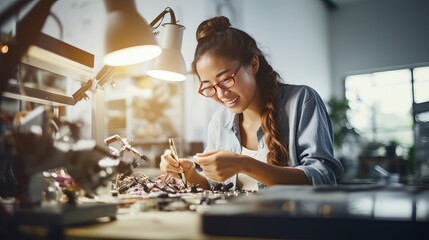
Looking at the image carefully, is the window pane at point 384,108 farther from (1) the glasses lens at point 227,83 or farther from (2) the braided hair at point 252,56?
(1) the glasses lens at point 227,83

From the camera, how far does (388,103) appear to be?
706 cm

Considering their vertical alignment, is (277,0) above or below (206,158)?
above

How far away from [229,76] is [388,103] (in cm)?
644

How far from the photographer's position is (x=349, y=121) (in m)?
→ 7.05

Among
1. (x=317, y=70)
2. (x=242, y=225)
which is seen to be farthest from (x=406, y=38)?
(x=242, y=225)

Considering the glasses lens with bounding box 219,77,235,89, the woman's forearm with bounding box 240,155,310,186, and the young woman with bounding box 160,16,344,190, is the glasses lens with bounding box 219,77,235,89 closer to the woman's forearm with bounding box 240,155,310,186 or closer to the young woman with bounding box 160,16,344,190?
the young woman with bounding box 160,16,344,190

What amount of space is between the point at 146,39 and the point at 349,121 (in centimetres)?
678

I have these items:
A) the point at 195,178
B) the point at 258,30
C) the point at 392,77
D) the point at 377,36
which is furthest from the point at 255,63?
the point at 377,36

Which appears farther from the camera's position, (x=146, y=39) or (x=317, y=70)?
(x=317, y=70)

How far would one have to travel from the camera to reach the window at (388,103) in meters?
6.82

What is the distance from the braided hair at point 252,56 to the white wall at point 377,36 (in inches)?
249

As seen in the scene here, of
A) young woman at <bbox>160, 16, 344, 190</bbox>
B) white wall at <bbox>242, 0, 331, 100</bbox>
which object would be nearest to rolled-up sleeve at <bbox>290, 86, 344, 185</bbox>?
young woman at <bbox>160, 16, 344, 190</bbox>

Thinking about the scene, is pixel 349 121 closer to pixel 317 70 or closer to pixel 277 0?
pixel 317 70

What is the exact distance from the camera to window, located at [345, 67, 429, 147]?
22.4ft
